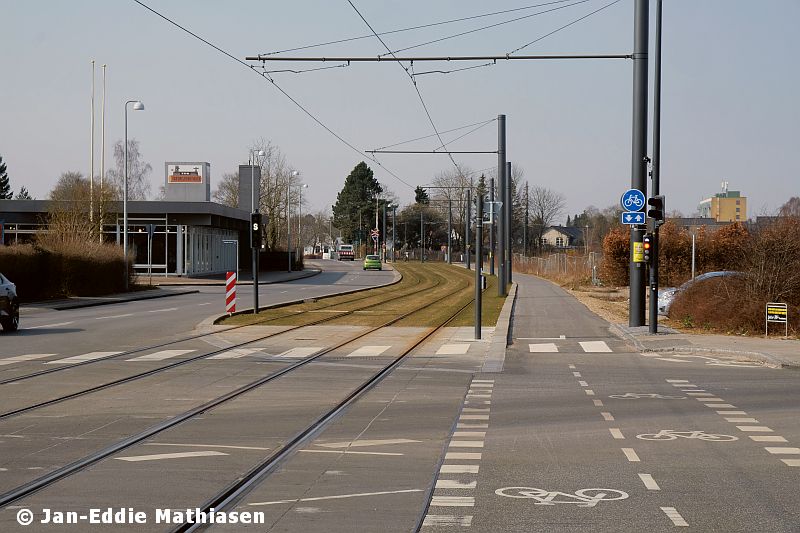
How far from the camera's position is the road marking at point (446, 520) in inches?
282

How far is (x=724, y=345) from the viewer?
21.8 meters

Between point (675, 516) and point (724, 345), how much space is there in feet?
49.8

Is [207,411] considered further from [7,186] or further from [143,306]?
[7,186]

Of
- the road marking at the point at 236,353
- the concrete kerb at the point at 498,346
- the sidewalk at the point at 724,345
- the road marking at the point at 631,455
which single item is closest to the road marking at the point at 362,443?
the road marking at the point at 631,455

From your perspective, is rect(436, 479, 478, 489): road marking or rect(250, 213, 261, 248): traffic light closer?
rect(436, 479, 478, 489): road marking

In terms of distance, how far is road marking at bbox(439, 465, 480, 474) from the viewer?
9047 mm

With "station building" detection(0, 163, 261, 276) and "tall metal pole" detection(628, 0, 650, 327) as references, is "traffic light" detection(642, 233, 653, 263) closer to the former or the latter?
"tall metal pole" detection(628, 0, 650, 327)

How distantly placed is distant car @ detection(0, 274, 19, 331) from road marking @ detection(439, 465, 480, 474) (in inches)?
761

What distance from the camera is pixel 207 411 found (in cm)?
1286

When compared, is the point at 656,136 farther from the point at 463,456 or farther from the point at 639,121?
the point at 463,456

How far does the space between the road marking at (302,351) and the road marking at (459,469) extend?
37.8 ft

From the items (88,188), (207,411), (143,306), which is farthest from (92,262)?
(207,411)

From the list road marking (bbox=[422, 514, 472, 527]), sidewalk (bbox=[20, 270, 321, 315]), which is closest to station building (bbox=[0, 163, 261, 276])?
sidewalk (bbox=[20, 270, 321, 315])

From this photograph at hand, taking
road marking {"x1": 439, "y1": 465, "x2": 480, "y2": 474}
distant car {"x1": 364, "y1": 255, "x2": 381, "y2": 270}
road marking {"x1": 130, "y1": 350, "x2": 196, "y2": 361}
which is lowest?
road marking {"x1": 130, "y1": 350, "x2": 196, "y2": 361}
